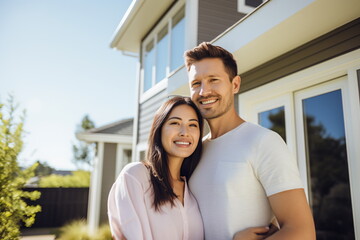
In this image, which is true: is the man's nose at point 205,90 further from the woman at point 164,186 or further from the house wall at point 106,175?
the house wall at point 106,175

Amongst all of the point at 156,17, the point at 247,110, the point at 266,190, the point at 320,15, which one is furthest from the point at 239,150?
the point at 156,17

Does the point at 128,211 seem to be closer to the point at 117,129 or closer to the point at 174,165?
the point at 174,165

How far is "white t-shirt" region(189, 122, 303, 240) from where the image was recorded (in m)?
1.50

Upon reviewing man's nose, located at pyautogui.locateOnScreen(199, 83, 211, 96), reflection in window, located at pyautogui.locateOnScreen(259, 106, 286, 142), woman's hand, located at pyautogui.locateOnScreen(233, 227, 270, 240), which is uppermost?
reflection in window, located at pyautogui.locateOnScreen(259, 106, 286, 142)

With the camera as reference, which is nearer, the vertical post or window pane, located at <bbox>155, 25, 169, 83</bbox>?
window pane, located at <bbox>155, 25, 169, 83</bbox>

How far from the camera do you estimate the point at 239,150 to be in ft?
5.61

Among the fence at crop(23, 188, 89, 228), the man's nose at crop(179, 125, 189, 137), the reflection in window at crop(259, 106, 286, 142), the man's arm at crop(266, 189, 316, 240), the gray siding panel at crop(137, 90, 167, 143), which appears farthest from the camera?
the fence at crop(23, 188, 89, 228)

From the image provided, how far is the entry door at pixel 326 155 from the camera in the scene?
9.57 feet

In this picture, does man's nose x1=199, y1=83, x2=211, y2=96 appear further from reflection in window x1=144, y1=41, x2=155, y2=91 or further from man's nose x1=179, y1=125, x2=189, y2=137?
reflection in window x1=144, y1=41, x2=155, y2=91

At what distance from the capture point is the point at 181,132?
6.37 ft

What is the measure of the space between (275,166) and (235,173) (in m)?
0.25

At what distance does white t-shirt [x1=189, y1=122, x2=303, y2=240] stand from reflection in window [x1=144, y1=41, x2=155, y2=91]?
5329mm

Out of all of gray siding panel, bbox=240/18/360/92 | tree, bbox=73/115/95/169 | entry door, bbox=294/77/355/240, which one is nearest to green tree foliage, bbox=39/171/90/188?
entry door, bbox=294/77/355/240

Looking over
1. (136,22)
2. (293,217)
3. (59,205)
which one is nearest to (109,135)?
(136,22)
